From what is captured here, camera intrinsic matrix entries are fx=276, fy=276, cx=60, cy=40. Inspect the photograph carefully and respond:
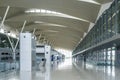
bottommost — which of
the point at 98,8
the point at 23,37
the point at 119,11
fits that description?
the point at 23,37

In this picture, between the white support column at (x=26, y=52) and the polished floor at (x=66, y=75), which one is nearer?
the polished floor at (x=66, y=75)

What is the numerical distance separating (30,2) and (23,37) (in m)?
17.3

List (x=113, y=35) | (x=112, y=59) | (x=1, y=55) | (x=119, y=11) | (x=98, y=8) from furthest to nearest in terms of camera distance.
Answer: (x=112, y=59) < (x=98, y=8) < (x=1, y=55) < (x=113, y=35) < (x=119, y=11)

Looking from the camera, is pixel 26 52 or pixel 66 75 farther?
pixel 26 52

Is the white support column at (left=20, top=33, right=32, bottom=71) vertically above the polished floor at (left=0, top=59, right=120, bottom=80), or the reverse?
the white support column at (left=20, top=33, right=32, bottom=71)

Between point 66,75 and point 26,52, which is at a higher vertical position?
point 26,52

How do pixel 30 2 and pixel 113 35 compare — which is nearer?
pixel 113 35

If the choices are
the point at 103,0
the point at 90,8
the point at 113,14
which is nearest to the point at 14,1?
the point at 90,8

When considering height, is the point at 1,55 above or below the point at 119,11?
below

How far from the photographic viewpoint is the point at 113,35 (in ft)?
80.1

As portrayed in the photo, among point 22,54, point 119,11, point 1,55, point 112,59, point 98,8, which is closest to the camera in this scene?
point 119,11

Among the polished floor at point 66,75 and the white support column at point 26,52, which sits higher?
the white support column at point 26,52

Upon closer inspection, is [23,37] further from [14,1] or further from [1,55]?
[14,1]

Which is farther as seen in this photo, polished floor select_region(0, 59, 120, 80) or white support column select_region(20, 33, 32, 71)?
white support column select_region(20, 33, 32, 71)
